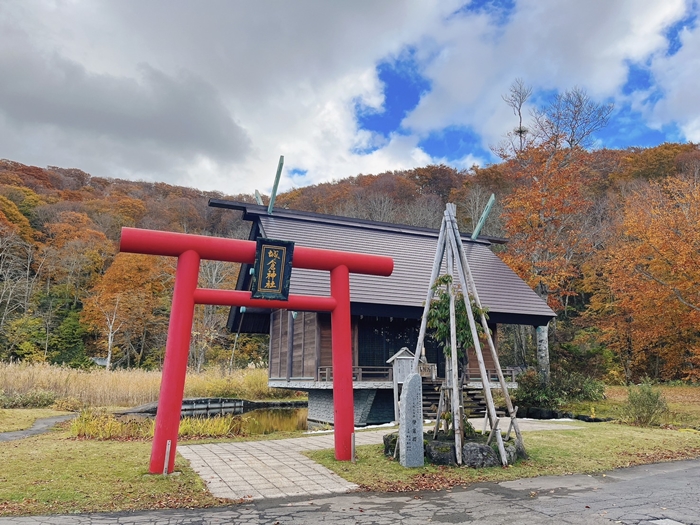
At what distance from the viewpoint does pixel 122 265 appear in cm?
3048

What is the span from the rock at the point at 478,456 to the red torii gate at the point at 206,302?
180 centimetres

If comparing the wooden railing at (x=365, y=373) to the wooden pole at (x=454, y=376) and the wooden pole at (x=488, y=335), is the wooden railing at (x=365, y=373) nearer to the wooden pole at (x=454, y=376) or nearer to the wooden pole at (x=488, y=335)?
the wooden pole at (x=488, y=335)

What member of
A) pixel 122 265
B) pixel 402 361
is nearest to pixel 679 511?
pixel 402 361

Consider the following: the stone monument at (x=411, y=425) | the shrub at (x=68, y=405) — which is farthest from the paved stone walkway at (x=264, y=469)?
the shrub at (x=68, y=405)

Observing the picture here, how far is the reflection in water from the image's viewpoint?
597 inches

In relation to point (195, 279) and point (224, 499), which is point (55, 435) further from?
point (224, 499)

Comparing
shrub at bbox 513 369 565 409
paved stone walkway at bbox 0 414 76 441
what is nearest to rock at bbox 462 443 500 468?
paved stone walkway at bbox 0 414 76 441

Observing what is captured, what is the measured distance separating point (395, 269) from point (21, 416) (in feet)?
38.3

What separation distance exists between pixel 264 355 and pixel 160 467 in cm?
2427

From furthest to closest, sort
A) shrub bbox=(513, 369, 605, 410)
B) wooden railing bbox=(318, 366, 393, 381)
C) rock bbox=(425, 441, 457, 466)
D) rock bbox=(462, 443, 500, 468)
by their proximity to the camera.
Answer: shrub bbox=(513, 369, 605, 410)
wooden railing bbox=(318, 366, 393, 381)
rock bbox=(425, 441, 457, 466)
rock bbox=(462, 443, 500, 468)

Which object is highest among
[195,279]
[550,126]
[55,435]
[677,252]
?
[550,126]

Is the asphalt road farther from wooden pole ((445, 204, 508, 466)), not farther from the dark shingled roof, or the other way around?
the dark shingled roof

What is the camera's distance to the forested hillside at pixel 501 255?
19969mm

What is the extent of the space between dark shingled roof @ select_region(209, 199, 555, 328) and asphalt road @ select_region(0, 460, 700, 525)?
26.9 ft
